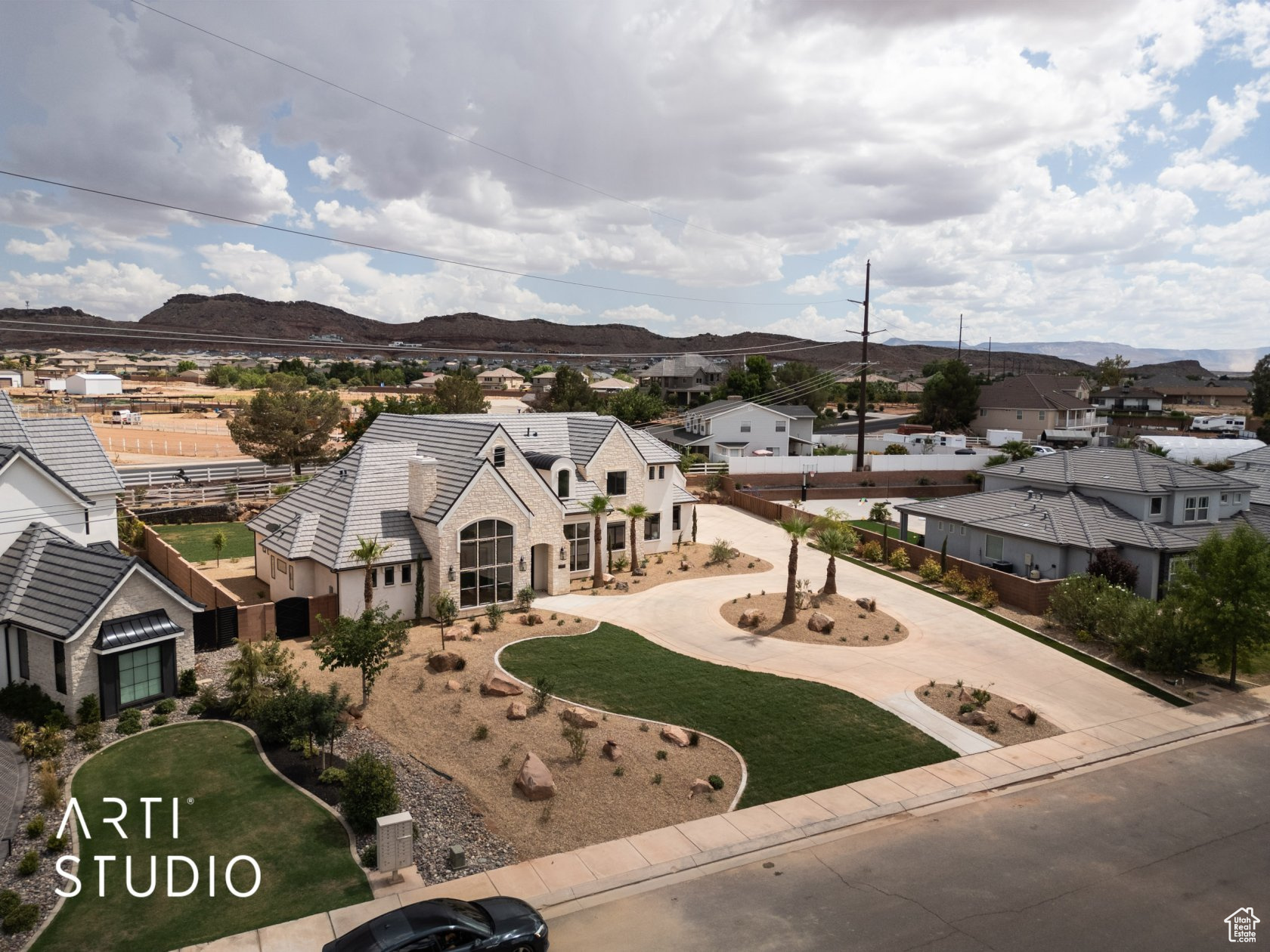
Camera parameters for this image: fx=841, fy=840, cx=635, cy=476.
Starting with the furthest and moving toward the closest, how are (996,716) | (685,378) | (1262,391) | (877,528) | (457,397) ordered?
(685,378)
(1262,391)
(457,397)
(877,528)
(996,716)

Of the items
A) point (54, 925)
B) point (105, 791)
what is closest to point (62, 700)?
Answer: point (105, 791)

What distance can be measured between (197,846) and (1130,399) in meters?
151

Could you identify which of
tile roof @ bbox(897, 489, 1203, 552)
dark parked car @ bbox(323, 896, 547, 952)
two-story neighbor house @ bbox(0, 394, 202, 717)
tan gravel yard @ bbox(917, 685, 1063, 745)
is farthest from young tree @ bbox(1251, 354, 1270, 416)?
two-story neighbor house @ bbox(0, 394, 202, 717)

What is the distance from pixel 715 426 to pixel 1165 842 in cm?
6054

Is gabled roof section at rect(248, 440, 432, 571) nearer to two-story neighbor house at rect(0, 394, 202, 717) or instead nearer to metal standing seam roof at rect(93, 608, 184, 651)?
metal standing seam roof at rect(93, 608, 184, 651)

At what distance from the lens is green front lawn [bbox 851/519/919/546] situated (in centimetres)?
4862

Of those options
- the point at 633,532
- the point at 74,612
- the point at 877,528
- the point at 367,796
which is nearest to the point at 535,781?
the point at 367,796

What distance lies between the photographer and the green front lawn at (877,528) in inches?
1914

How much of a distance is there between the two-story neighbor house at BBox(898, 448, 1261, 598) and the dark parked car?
1207 inches

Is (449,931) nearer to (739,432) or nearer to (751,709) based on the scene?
(751,709)

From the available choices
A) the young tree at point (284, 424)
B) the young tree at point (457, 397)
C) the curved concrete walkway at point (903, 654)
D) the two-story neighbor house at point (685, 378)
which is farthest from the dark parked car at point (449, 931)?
the two-story neighbor house at point (685, 378)

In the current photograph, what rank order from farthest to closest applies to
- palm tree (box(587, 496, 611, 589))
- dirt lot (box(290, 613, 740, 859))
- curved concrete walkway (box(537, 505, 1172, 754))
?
palm tree (box(587, 496, 611, 589))
curved concrete walkway (box(537, 505, 1172, 754))
dirt lot (box(290, 613, 740, 859))

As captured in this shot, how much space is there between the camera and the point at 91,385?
12725cm

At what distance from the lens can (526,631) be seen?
1222 inches
